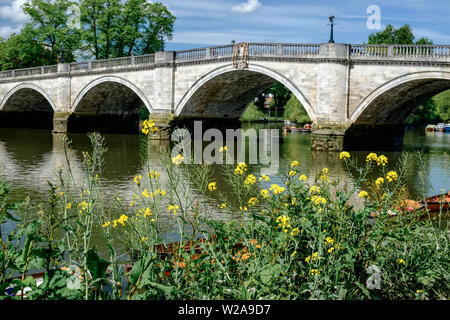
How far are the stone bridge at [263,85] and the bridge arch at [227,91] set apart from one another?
2.4 inches

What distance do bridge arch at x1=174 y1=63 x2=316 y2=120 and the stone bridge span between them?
0.06 m

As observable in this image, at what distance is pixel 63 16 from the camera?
1636 inches

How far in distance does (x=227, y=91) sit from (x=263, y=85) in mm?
2352

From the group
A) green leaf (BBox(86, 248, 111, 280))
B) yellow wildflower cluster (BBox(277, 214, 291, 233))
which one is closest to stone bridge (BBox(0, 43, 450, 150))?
yellow wildflower cluster (BBox(277, 214, 291, 233))

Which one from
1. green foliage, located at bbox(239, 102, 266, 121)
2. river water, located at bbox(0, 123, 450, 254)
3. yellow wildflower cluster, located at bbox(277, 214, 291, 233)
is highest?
green foliage, located at bbox(239, 102, 266, 121)

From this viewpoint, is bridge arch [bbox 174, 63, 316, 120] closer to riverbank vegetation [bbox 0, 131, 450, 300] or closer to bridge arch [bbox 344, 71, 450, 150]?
bridge arch [bbox 344, 71, 450, 150]

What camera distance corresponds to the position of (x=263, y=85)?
98.2 feet

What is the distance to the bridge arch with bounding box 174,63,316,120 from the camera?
981 inches

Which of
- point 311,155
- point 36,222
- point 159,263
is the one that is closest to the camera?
point 36,222

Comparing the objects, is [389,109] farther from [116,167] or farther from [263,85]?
[116,167]

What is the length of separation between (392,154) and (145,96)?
15.9m

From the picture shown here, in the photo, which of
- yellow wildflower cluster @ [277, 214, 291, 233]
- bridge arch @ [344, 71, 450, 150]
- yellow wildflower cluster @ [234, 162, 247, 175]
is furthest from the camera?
bridge arch @ [344, 71, 450, 150]
